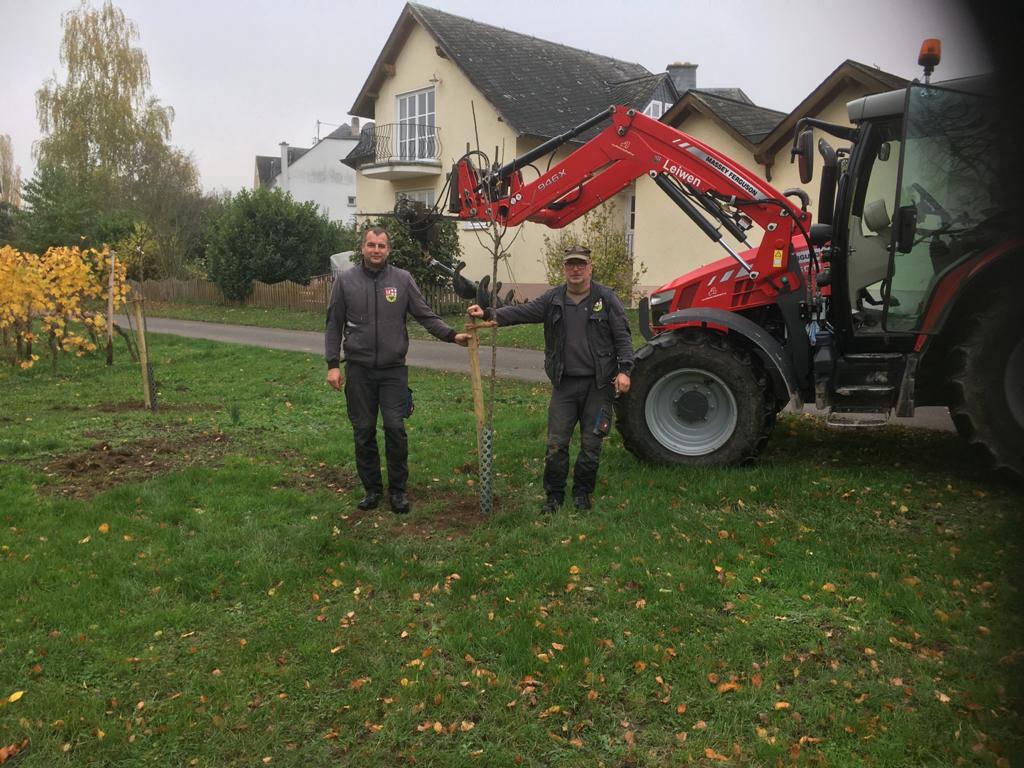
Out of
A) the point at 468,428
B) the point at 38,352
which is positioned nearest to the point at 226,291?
the point at 38,352

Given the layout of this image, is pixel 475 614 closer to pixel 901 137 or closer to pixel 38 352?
pixel 901 137

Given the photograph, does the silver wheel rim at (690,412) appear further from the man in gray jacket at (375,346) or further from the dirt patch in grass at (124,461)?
the dirt patch in grass at (124,461)

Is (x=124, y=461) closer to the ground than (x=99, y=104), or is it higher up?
closer to the ground

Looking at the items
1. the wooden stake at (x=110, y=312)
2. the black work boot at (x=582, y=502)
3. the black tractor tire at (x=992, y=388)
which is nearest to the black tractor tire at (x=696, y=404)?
the black work boot at (x=582, y=502)

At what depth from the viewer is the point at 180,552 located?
542 centimetres

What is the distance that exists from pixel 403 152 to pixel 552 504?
2408cm

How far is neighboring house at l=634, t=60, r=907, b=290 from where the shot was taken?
16938 mm

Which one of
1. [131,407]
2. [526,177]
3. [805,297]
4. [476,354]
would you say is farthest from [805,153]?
[526,177]

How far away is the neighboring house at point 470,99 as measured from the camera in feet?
81.9

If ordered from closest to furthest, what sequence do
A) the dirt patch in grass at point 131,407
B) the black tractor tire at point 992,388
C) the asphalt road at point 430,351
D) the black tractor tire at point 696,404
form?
1. the black tractor tire at point 992,388
2. the black tractor tire at point 696,404
3. the asphalt road at point 430,351
4. the dirt patch in grass at point 131,407

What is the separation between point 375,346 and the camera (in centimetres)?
619

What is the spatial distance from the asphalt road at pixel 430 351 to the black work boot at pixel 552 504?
3997 mm

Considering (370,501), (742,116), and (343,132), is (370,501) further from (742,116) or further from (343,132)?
(343,132)

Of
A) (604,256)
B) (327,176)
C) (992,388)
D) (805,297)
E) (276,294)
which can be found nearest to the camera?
(992,388)
